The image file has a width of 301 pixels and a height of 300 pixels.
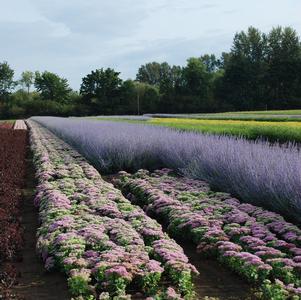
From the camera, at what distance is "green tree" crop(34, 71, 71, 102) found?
3666 inches

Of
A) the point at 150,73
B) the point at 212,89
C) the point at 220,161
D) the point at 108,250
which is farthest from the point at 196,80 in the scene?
the point at 108,250

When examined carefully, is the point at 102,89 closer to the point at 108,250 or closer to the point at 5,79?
the point at 5,79

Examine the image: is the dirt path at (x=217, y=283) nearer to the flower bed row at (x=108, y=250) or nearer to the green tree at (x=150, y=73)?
the flower bed row at (x=108, y=250)

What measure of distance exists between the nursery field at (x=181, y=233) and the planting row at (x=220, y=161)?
3 centimetres

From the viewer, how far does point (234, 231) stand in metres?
5.12

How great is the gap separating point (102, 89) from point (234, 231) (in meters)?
73.8

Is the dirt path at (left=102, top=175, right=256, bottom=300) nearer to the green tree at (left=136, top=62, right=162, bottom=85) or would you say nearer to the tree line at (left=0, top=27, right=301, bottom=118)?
the tree line at (left=0, top=27, right=301, bottom=118)

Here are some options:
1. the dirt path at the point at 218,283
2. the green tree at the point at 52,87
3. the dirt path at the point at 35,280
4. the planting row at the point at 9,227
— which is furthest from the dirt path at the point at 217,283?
the green tree at the point at 52,87

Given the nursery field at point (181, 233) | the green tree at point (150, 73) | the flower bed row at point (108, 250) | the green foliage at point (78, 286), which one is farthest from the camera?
the green tree at point (150, 73)

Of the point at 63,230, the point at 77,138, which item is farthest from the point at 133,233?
the point at 77,138

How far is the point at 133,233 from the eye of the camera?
5105 mm

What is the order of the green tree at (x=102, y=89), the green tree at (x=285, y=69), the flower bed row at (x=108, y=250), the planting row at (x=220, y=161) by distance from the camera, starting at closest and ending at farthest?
the flower bed row at (x=108, y=250)
the planting row at (x=220, y=161)
the green tree at (x=285, y=69)
the green tree at (x=102, y=89)

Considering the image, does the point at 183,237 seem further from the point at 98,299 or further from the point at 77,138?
the point at 77,138

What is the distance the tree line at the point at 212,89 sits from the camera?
65.3 m
